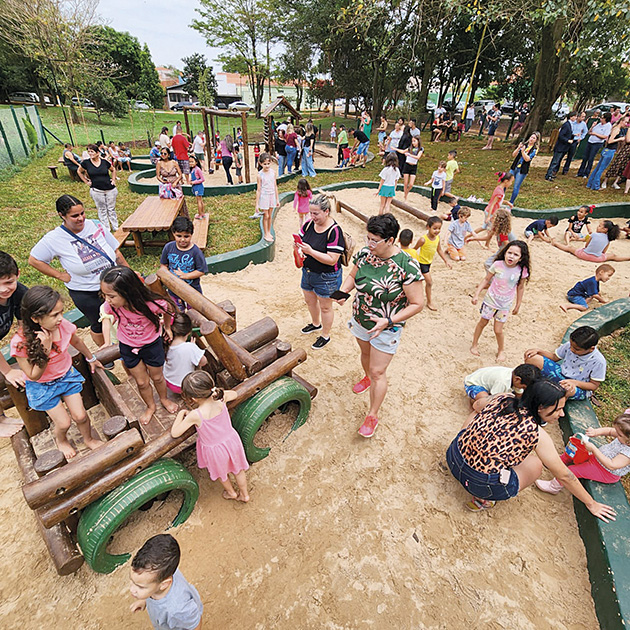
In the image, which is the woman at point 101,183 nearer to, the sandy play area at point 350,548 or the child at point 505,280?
the sandy play area at point 350,548

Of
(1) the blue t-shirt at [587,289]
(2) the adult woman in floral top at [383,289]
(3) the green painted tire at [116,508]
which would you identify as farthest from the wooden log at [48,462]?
(1) the blue t-shirt at [587,289]

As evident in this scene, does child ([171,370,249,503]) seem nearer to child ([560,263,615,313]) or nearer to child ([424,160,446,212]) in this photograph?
child ([560,263,615,313])

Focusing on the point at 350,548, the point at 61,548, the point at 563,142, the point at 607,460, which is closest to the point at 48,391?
the point at 61,548

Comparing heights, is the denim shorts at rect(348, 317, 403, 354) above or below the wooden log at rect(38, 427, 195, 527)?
above

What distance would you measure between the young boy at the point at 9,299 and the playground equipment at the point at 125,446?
146mm

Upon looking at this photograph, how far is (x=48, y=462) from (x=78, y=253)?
1.98m

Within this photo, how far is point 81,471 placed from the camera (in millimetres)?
2184

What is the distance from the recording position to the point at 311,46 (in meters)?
32.4

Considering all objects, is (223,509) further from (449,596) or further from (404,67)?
(404,67)

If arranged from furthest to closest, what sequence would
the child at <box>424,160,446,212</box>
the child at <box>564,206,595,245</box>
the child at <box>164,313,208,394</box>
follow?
the child at <box>424,160,446,212</box>
the child at <box>564,206,595,245</box>
the child at <box>164,313,208,394</box>

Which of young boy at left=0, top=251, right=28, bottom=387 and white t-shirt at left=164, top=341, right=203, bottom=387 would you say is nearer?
young boy at left=0, top=251, right=28, bottom=387

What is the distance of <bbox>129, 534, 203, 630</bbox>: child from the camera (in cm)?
164

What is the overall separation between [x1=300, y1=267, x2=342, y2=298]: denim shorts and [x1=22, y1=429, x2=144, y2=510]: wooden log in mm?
2540

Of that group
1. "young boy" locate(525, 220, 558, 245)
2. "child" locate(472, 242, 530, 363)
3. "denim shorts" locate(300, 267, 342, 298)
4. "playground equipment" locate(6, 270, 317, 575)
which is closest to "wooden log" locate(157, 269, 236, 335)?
"playground equipment" locate(6, 270, 317, 575)
